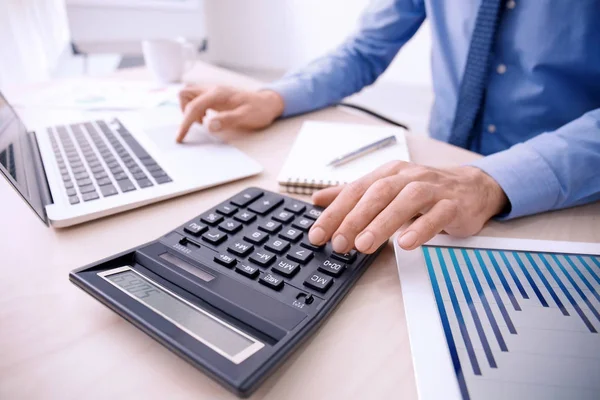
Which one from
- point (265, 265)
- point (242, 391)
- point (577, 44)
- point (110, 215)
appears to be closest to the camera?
point (242, 391)

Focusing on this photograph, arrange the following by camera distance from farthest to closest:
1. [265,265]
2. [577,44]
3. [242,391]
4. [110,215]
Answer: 1. [577,44]
2. [110,215]
3. [265,265]
4. [242,391]

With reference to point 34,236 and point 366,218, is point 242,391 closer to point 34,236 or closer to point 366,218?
point 366,218

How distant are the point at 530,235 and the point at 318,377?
12.3 inches

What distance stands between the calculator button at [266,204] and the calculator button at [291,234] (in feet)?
0.15

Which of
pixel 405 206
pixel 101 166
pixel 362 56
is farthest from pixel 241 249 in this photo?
pixel 362 56

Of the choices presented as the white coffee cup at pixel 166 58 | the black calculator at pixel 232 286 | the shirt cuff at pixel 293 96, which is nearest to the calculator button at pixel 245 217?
the black calculator at pixel 232 286

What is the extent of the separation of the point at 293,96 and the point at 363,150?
27 cm

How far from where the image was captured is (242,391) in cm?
23

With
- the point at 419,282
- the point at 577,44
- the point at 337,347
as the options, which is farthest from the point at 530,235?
the point at 577,44

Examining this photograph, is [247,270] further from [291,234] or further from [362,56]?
[362,56]

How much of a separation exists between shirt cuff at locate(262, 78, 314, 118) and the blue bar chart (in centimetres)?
47

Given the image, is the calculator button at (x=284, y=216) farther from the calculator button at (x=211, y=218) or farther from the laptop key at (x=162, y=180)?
the laptop key at (x=162, y=180)

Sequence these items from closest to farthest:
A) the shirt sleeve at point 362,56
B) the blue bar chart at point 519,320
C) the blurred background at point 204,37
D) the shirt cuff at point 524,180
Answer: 1. the blue bar chart at point 519,320
2. the shirt cuff at point 524,180
3. the shirt sleeve at point 362,56
4. the blurred background at point 204,37

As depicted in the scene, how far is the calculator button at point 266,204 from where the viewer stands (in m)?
0.43
